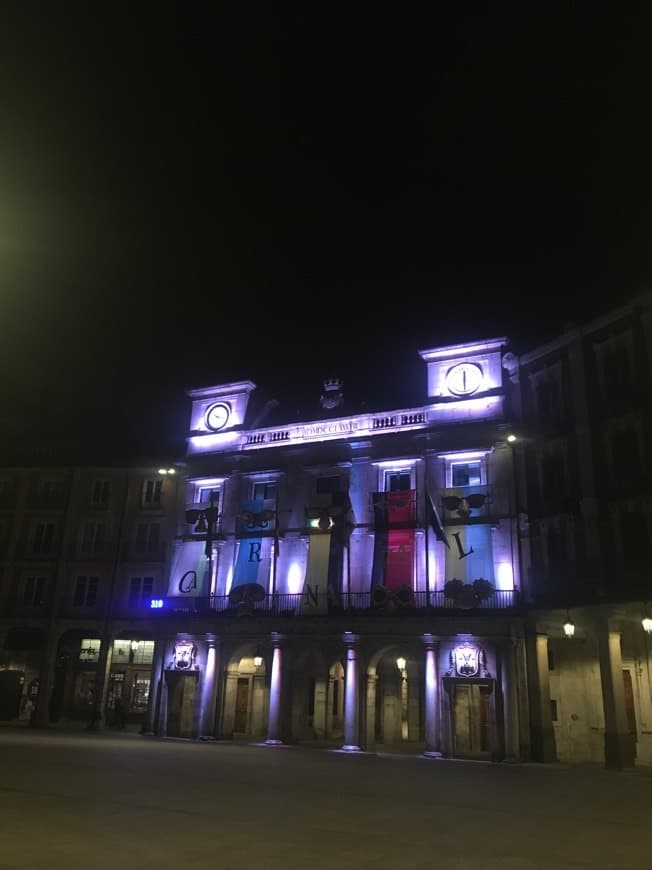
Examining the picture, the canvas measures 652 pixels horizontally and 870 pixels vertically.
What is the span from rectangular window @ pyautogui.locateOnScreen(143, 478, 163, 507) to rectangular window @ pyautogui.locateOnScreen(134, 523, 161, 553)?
139 centimetres

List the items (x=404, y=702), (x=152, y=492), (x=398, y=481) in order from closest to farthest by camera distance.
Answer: (x=398, y=481) < (x=404, y=702) < (x=152, y=492)

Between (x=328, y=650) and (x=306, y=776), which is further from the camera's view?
(x=328, y=650)

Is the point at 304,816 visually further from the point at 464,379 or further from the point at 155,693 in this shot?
the point at 155,693

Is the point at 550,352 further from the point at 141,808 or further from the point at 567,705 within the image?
the point at 141,808

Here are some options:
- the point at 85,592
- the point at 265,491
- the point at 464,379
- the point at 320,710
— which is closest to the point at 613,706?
the point at 464,379

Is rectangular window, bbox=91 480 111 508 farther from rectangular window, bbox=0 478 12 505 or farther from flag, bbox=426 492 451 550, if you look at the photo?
flag, bbox=426 492 451 550

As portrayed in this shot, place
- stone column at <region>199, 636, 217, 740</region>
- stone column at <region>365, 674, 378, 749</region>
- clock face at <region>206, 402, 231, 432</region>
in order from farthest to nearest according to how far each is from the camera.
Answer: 1. clock face at <region>206, 402, 231, 432</region>
2. stone column at <region>199, 636, 217, 740</region>
3. stone column at <region>365, 674, 378, 749</region>

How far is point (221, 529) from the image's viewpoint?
3900 centimetres

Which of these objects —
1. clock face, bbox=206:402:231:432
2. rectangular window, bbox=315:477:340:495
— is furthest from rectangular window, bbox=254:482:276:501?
clock face, bbox=206:402:231:432

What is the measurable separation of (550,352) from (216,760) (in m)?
22.6

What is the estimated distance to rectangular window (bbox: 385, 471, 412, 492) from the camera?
35281mm

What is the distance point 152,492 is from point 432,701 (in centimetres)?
2306

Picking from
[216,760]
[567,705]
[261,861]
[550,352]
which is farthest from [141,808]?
[550,352]

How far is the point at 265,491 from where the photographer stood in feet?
128
